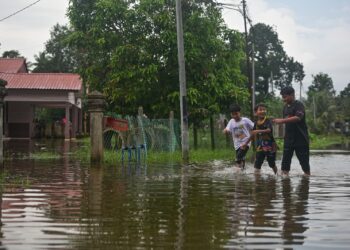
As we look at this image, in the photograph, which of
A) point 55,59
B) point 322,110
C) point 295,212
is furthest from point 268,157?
point 322,110

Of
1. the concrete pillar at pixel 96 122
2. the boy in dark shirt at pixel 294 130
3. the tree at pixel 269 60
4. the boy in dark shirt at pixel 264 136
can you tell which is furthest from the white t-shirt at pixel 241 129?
the tree at pixel 269 60

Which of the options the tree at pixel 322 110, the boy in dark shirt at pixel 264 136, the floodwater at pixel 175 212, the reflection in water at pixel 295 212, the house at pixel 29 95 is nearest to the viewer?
the floodwater at pixel 175 212

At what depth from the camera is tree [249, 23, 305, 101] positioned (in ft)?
226

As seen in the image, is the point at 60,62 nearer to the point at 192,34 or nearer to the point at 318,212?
the point at 192,34

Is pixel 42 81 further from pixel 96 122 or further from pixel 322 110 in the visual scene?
pixel 322 110

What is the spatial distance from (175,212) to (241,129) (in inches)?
211

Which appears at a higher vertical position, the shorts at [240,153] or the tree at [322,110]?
the tree at [322,110]

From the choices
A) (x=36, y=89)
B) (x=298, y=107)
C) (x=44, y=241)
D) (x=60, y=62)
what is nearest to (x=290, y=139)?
(x=298, y=107)

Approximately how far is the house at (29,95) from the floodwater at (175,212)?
22.5 metres

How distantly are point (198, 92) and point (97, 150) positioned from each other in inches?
313

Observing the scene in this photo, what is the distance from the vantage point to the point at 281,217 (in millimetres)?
5758

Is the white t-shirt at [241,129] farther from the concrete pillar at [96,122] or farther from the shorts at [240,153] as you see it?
the concrete pillar at [96,122]

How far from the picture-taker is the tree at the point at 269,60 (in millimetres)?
68750

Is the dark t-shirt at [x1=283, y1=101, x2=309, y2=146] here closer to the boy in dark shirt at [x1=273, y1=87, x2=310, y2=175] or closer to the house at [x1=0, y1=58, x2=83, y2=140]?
the boy in dark shirt at [x1=273, y1=87, x2=310, y2=175]
